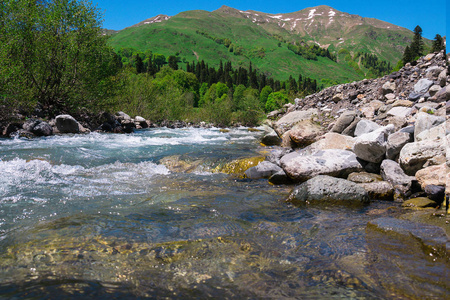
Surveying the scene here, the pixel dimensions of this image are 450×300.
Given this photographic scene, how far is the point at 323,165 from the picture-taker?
7762 mm

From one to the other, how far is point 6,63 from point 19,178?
42.0 ft

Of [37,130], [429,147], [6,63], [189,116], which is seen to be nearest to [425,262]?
[429,147]

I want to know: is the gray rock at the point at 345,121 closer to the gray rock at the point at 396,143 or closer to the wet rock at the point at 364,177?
the gray rock at the point at 396,143

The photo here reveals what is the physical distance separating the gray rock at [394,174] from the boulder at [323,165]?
29.0 inches

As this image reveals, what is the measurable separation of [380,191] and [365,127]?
3.86 metres

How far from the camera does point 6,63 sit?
16516 millimetres

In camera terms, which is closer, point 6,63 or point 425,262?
point 425,262

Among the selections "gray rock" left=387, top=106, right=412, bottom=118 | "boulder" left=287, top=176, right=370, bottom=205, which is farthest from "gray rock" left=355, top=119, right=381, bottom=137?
"boulder" left=287, top=176, right=370, bottom=205

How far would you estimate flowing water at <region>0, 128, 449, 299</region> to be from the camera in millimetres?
2900

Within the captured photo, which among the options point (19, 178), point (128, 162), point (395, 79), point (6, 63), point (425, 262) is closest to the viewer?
point (425, 262)

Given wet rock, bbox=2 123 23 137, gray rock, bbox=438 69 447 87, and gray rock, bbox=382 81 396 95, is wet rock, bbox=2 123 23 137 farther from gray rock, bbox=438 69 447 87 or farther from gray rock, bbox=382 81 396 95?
gray rock, bbox=438 69 447 87

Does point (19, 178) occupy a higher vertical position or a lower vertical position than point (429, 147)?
lower

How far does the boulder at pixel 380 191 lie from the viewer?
6.45 m

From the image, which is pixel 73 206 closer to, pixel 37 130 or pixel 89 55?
pixel 37 130
